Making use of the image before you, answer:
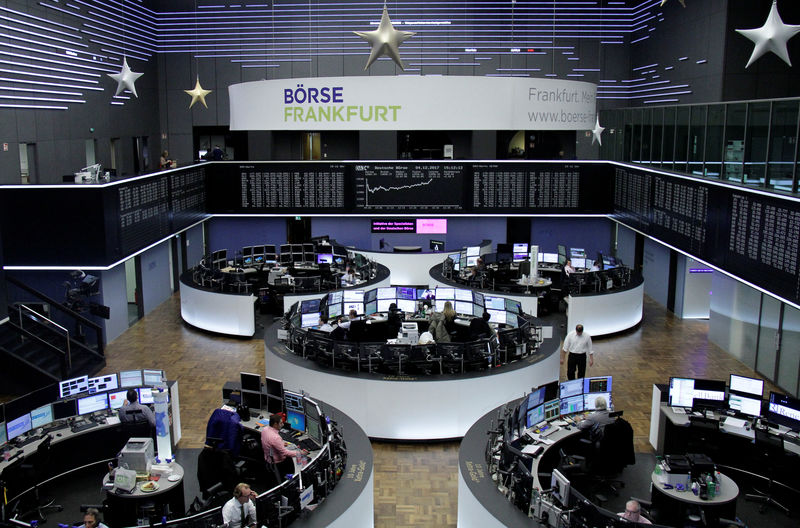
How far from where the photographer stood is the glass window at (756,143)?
34.5 feet

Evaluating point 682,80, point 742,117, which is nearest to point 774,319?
point 742,117

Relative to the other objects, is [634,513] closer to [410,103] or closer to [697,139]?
[410,103]

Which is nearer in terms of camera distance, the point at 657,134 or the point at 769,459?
the point at 769,459

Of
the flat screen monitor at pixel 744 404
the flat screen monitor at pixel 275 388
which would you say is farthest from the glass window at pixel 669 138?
the flat screen monitor at pixel 275 388

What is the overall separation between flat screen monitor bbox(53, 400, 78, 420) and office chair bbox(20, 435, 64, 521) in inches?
25.3

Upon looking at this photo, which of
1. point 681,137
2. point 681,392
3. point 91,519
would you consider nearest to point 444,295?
point 681,392

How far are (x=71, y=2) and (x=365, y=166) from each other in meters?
8.14

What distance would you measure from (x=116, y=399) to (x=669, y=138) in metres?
12.0

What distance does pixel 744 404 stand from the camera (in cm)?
953

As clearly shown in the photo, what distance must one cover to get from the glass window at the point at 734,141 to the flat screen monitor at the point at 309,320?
7541 millimetres

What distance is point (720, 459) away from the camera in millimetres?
9422

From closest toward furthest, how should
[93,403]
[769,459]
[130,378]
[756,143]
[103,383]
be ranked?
[769,459]
[93,403]
[103,383]
[130,378]
[756,143]

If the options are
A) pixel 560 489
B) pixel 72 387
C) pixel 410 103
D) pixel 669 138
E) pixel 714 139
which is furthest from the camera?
pixel 669 138

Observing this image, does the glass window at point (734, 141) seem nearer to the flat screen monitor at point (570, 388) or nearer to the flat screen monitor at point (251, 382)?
the flat screen monitor at point (570, 388)
